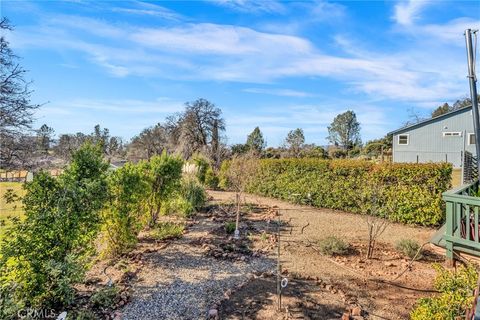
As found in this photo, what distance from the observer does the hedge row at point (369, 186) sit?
7.80m

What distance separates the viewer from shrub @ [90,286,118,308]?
10.6ft

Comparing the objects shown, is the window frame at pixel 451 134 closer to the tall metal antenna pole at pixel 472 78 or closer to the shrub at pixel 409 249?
the shrub at pixel 409 249

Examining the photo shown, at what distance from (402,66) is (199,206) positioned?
27.1ft

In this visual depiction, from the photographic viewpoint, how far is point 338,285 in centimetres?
400

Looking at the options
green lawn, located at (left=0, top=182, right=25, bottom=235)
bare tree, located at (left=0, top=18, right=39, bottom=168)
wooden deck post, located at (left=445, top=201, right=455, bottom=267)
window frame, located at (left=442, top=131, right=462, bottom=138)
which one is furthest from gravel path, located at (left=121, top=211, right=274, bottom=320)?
window frame, located at (left=442, top=131, right=462, bottom=138)

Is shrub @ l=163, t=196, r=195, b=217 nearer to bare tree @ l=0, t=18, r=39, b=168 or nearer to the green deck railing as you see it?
bare tree @ l=0, t=18, r=39, b=168

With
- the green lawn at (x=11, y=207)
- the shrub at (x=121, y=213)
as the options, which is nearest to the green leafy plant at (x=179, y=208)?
the shrub at (x=121, y=213)

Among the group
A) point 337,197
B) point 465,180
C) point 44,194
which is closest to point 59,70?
point 44,194

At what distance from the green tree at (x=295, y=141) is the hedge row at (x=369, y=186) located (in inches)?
630

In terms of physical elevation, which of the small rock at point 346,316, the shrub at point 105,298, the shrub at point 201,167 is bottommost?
the small rock at point 346,316

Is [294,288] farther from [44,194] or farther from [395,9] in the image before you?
[395,9]

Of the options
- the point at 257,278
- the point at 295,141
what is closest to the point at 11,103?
the point at 257,278

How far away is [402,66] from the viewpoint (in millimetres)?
9008

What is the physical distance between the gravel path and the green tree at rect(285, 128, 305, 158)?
23.2 metres
